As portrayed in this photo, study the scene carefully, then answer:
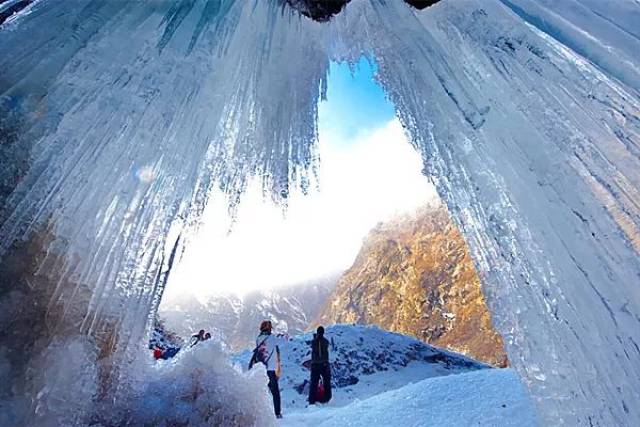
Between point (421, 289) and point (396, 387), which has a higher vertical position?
point (421, 289)

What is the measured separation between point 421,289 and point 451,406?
6398 centimetres

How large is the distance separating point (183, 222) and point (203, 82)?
1037mm

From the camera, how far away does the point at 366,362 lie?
13602mm

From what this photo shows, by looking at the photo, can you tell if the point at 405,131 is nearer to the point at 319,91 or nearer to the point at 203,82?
the point at 319,91

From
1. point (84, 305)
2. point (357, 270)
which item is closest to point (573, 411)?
point (84, 305)

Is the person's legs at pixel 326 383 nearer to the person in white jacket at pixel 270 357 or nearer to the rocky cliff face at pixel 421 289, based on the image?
the person in white jacket at pixel 270 357

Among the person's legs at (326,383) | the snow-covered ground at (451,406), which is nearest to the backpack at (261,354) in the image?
the snow-covered ground at (451,406)

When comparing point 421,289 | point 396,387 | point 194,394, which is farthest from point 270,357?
point 421,289

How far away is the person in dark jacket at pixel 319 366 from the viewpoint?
871 centimetres

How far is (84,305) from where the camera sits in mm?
3170

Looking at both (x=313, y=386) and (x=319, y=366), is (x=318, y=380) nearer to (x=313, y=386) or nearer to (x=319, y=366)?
(x=313, y=386)

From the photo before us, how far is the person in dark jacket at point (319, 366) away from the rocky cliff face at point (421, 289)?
32.2 meters

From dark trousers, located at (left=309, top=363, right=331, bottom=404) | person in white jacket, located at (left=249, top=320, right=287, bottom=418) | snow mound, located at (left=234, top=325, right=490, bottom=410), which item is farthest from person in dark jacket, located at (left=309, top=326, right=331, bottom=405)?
person in white jacket, located at (left=249, top=320, right=287, bottom=418)

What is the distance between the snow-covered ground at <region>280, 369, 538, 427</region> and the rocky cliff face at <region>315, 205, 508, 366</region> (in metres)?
35.1
